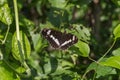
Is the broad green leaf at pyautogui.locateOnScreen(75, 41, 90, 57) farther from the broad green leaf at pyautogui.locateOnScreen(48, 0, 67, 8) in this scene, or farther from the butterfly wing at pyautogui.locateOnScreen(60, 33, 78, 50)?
the broad green leaf at pyautogui.locateOnScreen(48, 0, 67, 8)

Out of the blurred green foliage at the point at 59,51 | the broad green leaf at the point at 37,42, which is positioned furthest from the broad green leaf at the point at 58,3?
the broad green leaf at the point at 37,42

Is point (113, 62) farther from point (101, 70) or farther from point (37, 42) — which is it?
point (37, 42)

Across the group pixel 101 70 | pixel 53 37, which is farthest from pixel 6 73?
pixel 101 70

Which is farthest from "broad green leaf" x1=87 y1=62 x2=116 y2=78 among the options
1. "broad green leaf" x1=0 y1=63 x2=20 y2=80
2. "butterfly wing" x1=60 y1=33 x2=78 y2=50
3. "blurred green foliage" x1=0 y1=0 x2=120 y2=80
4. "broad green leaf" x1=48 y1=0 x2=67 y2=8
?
"broad green leaf" x1=48 y1=0 x2=67 y2=8

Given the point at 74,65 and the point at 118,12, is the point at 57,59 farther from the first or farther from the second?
the point at 118,12

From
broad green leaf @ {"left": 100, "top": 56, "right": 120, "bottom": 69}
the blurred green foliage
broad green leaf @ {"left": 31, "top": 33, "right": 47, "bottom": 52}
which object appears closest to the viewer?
broad green leaf @ {"left": 100, "top": 56, "right": 120, "bottom": 69}

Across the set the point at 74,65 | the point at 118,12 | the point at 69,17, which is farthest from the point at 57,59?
the point at 118,12

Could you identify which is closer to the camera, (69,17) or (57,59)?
(57,59)

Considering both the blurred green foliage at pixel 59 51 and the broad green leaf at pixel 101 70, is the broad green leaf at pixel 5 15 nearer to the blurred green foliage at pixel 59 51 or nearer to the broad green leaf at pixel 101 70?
the blurred green foliage at pixel 59 51
